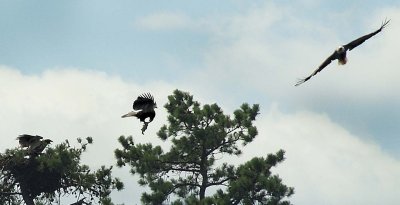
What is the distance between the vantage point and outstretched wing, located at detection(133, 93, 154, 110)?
20.5 m

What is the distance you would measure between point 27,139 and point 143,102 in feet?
63.7

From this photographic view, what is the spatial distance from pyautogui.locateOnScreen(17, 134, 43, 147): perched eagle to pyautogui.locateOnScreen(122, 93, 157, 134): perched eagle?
60.3ft

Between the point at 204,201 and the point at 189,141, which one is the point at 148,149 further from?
the point at 204,201

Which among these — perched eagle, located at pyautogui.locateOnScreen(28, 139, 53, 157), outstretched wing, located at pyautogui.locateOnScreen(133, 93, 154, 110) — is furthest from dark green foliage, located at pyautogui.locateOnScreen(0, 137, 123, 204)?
outstretched wing, located at pyautogui.locateOnScreen(133, 93, 154, 110)

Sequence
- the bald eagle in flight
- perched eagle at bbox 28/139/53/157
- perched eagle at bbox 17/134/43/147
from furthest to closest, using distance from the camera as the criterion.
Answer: perched eagle at bbox 28/139/53/157 < perched eagle at bbox 17/134/43/147 < the bald eagle in flight

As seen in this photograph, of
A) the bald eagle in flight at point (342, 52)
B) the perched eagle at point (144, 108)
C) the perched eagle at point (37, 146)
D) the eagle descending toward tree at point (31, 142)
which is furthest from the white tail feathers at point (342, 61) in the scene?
the perched eagle at point (37, 146)

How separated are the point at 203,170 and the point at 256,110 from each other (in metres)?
4.49

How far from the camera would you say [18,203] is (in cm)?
4878

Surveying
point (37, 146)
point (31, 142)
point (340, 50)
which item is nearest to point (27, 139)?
point (31, 142)

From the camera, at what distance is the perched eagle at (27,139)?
3875 centimetres

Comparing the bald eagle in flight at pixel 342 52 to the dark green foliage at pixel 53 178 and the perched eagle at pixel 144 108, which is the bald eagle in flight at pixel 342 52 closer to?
the perched eagle at pixel 144 108

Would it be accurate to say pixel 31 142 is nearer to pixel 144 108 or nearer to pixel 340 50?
pixel 144 108

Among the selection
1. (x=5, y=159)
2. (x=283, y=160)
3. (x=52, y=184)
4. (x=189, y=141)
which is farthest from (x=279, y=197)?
(x=5, y=159)

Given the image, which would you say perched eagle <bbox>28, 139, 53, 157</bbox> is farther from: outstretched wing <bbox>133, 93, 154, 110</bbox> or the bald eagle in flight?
the bald eagle in flight
